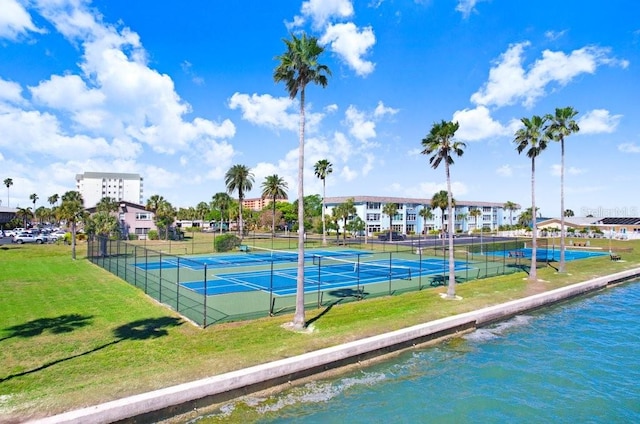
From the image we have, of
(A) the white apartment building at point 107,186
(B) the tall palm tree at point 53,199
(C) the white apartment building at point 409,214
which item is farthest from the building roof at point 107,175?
(C) the white apartment building at point 409,214

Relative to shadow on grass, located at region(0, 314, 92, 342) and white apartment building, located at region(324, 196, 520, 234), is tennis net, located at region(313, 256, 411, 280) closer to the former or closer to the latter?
shadow on grass, located at region(0, 314, 92, 342)

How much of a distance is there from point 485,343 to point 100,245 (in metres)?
37.1

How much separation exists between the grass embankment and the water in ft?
5.94

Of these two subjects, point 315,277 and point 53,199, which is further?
point 53,199

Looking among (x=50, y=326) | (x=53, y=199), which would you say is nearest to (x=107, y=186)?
(x=53, y=199)

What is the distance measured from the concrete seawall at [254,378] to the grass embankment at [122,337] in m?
0.51

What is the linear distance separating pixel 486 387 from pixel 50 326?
1692 cm

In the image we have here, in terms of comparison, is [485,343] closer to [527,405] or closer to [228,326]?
[527,405]

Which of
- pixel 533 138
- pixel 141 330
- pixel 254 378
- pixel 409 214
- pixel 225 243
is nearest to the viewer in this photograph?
pixel 254 378

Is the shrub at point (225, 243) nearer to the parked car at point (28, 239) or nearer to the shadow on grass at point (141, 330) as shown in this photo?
the parked car at point (28, 239)

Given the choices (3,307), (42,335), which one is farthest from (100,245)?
(42,335)

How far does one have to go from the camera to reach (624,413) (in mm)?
11523

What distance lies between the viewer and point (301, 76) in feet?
55.2

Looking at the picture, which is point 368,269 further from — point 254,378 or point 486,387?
point 254,378
